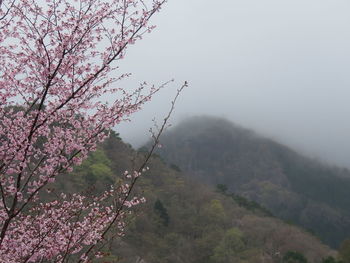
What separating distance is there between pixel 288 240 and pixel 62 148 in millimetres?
37357

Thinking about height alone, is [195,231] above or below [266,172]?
below

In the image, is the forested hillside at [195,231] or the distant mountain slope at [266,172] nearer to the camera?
the forested hillside at [195,231]

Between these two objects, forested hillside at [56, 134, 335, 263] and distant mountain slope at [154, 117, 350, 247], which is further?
distant mountain slope at [154, 117, 350, 247]

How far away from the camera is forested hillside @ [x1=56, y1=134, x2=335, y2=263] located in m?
35.1

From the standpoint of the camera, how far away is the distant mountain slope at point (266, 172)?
372 feet

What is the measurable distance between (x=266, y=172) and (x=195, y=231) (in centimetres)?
10268

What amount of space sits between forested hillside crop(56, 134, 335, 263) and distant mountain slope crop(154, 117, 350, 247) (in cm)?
6167

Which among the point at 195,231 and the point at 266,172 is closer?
the point at 195,231

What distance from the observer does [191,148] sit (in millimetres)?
152750

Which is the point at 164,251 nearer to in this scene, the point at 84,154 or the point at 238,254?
the point at 238,254

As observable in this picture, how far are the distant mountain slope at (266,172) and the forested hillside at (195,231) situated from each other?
202ft

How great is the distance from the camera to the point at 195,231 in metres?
40.5

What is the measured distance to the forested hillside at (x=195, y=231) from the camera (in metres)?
35.1

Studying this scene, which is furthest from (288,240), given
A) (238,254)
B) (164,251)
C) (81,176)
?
(81,176)
